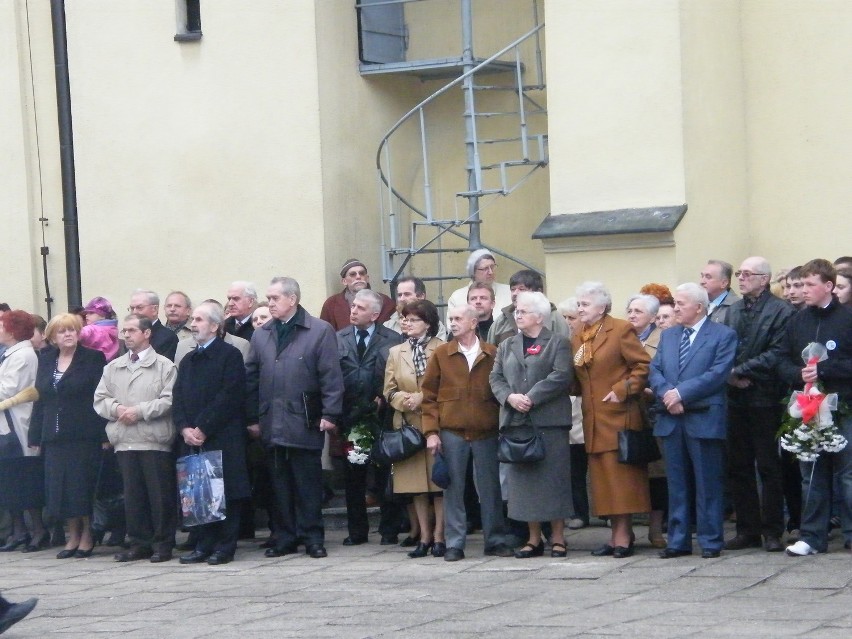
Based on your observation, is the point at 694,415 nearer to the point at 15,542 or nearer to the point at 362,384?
the point at 362,384

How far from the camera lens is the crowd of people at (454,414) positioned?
9.93 metres

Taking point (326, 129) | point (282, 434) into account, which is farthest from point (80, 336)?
point (326, 129)

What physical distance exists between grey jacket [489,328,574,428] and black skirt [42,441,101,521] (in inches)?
128

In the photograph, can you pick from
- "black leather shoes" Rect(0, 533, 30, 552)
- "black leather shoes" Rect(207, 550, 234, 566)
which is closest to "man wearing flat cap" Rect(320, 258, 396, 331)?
"black leather shoes" Rect(207, 550, 234, 566)

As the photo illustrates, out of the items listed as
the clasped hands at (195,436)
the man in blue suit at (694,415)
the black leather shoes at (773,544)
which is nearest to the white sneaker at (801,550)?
the black leather shoes at (773,544)

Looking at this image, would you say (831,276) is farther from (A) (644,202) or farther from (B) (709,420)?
(A) (644,202)

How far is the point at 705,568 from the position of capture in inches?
Result: 371

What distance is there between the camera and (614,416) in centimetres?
1012

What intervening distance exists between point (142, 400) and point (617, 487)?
131 inches

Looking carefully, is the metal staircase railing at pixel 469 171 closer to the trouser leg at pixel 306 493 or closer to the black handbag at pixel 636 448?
the trouser leg at pixel 306 493

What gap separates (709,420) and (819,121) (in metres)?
3.93

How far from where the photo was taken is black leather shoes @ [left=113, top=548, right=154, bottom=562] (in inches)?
444

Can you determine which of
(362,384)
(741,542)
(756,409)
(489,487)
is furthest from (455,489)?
(756,409)

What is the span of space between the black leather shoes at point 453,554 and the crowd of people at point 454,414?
0.02 meters
